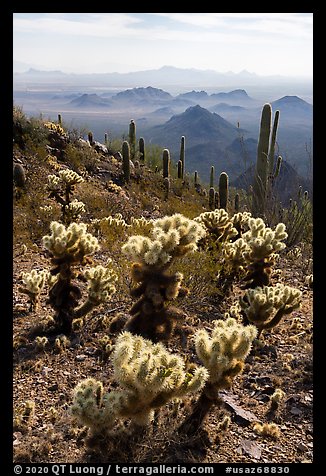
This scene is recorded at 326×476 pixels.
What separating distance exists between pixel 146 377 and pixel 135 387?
164 millimetres

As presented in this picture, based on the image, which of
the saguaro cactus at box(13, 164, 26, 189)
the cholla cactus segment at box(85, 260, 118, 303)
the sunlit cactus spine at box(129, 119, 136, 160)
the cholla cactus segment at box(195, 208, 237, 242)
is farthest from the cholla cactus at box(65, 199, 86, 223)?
Result: the sunlit cactus spine at box(129, 119, 136, 160)

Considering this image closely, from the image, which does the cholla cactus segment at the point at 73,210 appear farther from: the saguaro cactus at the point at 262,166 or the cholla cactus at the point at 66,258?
the saguaro cactus at the point at 262,166

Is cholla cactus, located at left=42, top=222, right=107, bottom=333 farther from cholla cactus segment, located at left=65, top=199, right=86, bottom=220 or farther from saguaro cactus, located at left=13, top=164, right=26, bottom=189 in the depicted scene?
saguaro cactus, located at left=13, top=164, right=26, bottom=189

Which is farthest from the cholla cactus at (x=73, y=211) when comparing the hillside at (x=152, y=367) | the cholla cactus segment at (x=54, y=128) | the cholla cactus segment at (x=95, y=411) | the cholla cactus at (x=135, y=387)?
the cholla cactus segment at (x=54, y=128)

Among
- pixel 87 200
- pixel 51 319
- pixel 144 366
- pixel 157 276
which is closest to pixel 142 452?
pixel 144 366

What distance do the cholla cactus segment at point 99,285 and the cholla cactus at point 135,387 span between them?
212cm

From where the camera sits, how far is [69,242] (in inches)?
213

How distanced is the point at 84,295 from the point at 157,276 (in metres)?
2.52

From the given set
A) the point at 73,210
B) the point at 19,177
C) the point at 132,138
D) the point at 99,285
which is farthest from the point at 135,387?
the point at 132,138

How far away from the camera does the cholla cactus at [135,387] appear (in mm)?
3438

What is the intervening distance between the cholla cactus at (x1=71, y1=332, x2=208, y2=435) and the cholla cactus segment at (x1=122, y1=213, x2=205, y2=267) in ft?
3.71

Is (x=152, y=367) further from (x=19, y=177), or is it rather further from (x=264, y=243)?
(x=19, y=177)
